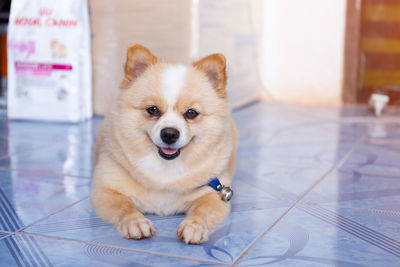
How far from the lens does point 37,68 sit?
3.49m

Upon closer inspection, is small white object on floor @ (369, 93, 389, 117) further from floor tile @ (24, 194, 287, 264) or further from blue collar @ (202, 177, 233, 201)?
blue collar @ (202, 177, 233, 201)

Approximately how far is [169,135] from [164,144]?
0.04m

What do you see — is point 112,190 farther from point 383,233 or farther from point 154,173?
point 383,233

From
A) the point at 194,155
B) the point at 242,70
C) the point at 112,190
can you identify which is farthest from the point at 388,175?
the point at 242,70

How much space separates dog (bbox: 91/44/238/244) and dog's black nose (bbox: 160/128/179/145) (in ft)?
0.04

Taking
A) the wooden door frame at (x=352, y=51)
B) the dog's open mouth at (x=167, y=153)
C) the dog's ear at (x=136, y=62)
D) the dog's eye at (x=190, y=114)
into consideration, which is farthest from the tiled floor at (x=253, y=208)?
the wooden door frame at (x=352, y=51)

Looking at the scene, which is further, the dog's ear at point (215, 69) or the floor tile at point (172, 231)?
the dog's ear at point (215, 69)

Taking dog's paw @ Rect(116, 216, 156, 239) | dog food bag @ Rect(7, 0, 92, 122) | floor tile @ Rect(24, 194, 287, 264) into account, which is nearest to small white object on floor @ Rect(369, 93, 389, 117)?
dog food bag @ Rect(7, 0, 92, 122)

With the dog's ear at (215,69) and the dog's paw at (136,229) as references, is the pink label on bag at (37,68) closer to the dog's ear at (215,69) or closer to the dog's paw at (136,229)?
the dog's ear at (215,69)

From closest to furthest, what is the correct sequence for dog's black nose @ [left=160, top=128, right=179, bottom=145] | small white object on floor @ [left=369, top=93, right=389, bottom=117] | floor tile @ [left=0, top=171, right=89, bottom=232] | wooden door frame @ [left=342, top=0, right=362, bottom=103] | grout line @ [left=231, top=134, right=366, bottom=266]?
1. grout line @ [left=231, top=134, right=366, bottom=266]
2. dog's black nose @ [left=160, top=128, right=179, bottom=145]
3. floor tile @ [left=0, top=171, right=89, bottom=232]
4. small white object on floor @ [left=369, top=93, right=389, bottom=117]
5. wooden door frame @ [left=342, top=0, right=362, bottom=103]

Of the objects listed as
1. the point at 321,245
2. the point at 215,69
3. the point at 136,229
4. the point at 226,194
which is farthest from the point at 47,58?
the point at 321,245

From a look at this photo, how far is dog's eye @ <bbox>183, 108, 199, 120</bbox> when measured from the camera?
1595mm

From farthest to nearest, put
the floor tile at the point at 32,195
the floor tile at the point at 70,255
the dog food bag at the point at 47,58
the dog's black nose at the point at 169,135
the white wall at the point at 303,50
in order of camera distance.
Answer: the white wall at the point at 303,50, the dog food bag at the point at 47,58, the floor tile at the point at 32,195, the dog's black nose at the point at 169,135, the floor tile at the point at 70,255

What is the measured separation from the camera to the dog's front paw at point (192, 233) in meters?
1.40
